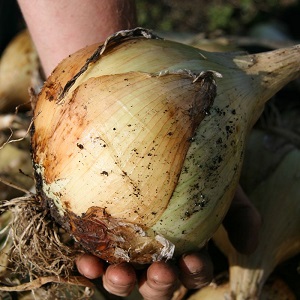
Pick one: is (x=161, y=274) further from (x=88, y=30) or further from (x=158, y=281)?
(x=88, y=30)

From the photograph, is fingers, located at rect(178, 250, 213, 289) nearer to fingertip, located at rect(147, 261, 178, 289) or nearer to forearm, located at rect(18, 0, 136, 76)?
fingertip, located at rect(147, 261, 178, 289)

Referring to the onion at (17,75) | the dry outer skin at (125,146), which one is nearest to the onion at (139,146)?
the dry outer skin at (125,146)

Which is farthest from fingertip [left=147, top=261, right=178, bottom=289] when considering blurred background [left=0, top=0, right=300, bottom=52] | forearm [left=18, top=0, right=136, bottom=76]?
blurred background [left=0, top=0, right=300, bottom=52]

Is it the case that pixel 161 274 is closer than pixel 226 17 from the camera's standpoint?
Yes

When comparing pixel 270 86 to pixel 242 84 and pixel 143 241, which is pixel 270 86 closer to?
pixel 242 84

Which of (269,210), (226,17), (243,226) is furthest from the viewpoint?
(226,17)

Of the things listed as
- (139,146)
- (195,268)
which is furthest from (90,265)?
(139,146)
